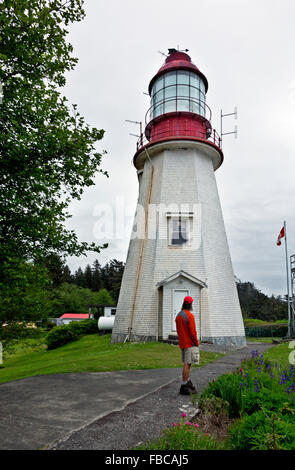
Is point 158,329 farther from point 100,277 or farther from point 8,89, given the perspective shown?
point 100,277

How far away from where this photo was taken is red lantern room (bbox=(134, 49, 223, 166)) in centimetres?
1827

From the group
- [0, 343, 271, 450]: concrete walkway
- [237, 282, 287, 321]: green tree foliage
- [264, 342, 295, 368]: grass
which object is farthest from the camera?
[237, 282, 287, 321]: green tree foliage

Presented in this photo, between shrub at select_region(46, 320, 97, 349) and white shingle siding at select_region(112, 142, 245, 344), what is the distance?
11.6 meters

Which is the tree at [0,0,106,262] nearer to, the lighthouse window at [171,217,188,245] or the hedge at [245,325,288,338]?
the lighthouse window at [171,217,188,245]

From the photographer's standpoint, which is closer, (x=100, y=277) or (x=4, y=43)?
(x=4, y=43)

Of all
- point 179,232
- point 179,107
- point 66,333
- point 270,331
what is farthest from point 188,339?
point 270,331

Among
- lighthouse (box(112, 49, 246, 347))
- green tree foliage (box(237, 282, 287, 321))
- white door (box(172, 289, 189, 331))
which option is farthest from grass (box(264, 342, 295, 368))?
green tree foliage (box(237, 282, 287, 321))

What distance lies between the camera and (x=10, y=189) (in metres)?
7.69

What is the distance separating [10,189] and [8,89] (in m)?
2.50

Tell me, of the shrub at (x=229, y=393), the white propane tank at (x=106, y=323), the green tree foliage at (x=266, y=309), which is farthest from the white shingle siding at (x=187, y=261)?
the green tree foliage at (x=266, y=309)

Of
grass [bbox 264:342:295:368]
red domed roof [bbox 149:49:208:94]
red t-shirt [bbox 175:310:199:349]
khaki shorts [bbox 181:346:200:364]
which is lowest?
grass [bbox 264:342:295:368]

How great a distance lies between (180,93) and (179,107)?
3.28 ft

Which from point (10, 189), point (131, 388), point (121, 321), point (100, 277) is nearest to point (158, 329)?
point (121, 321)

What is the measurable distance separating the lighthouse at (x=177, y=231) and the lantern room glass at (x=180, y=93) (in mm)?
60
